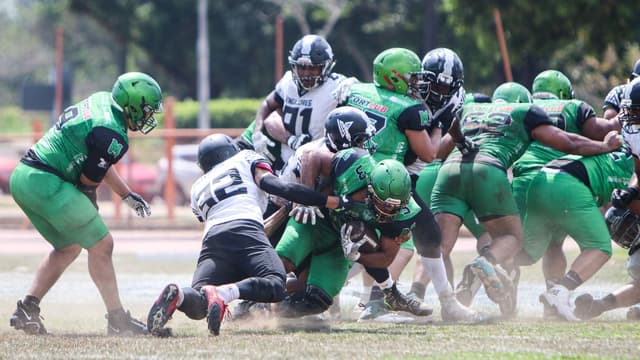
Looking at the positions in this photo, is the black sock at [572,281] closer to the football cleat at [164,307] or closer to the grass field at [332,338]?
the grass field at [332,338]

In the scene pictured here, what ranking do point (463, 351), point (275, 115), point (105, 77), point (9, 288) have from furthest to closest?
1. point (105, 77)
2. point (9, 288)
3. point (275, 115)
4. point (463, 351)

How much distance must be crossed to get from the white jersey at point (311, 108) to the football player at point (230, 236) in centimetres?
110

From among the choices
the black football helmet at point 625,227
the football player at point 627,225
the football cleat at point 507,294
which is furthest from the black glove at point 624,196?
the football cleat at point 507,294

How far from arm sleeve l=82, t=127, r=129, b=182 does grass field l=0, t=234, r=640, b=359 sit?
3.47ft

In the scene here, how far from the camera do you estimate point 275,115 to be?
369 inches

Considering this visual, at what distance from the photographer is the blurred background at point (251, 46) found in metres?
19.8

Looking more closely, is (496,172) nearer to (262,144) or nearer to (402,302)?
(402,302)

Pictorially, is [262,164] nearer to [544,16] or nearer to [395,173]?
[395,173]

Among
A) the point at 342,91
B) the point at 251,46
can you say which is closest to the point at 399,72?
the point at 342,91

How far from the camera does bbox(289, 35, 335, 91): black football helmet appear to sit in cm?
885

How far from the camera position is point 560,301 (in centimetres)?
844

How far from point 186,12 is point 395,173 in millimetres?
35054

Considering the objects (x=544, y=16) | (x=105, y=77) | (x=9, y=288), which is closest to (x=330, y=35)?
(x=544, y=16)

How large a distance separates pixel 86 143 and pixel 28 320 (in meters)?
1.20
